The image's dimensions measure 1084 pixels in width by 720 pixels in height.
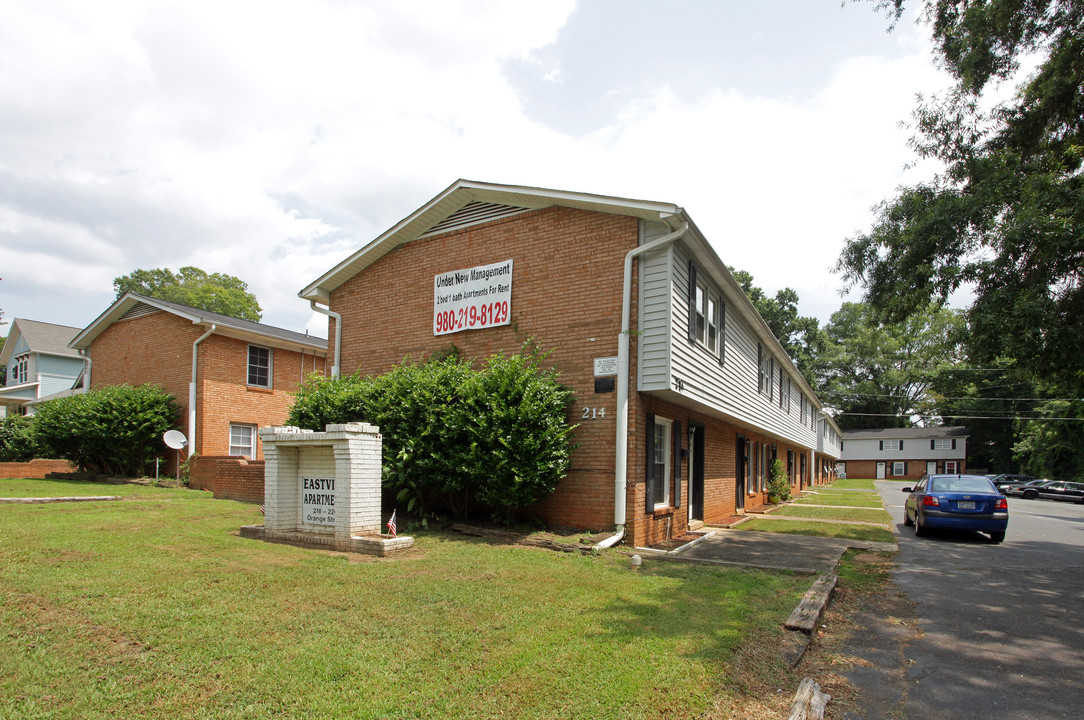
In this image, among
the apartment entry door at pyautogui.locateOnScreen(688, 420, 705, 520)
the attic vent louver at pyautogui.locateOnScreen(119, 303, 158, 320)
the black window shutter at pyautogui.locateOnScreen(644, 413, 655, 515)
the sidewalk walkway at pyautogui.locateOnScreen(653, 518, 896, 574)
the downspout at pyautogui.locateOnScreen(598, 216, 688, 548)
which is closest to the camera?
the sidewalk walkway at pyautogui.locateOnScreen(653, 518, 896, 574)

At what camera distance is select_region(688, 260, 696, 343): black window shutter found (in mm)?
11672

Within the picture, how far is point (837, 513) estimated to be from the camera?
64.2 feet

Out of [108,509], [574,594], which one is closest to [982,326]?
[574,594]

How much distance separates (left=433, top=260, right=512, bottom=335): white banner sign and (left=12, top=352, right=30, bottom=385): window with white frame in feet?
106

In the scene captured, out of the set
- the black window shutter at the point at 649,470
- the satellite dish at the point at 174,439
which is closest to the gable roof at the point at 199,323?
the satellite dish at the point at 174,439

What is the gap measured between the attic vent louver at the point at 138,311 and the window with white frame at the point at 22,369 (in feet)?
56.8

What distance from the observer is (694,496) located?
14688 mm

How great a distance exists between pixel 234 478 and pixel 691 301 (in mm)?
11576

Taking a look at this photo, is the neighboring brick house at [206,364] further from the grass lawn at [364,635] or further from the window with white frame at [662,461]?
the window with white frame at [662,461]

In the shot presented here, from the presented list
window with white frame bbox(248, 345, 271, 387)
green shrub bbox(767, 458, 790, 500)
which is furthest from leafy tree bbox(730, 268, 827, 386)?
window with white frame bbox(248, 345, 271, 387)

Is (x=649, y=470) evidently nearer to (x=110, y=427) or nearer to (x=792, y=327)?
(x=110, y=427)

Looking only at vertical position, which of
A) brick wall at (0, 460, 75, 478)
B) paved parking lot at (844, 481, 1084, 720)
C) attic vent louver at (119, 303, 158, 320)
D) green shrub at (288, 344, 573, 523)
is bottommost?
brick wall at (0, 460, 75, 478)

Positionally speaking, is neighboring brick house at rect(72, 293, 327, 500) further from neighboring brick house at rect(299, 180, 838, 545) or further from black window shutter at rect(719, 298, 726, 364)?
black window shutter at rect(719, 298, 726, 364)

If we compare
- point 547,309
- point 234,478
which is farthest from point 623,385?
point 234,478
